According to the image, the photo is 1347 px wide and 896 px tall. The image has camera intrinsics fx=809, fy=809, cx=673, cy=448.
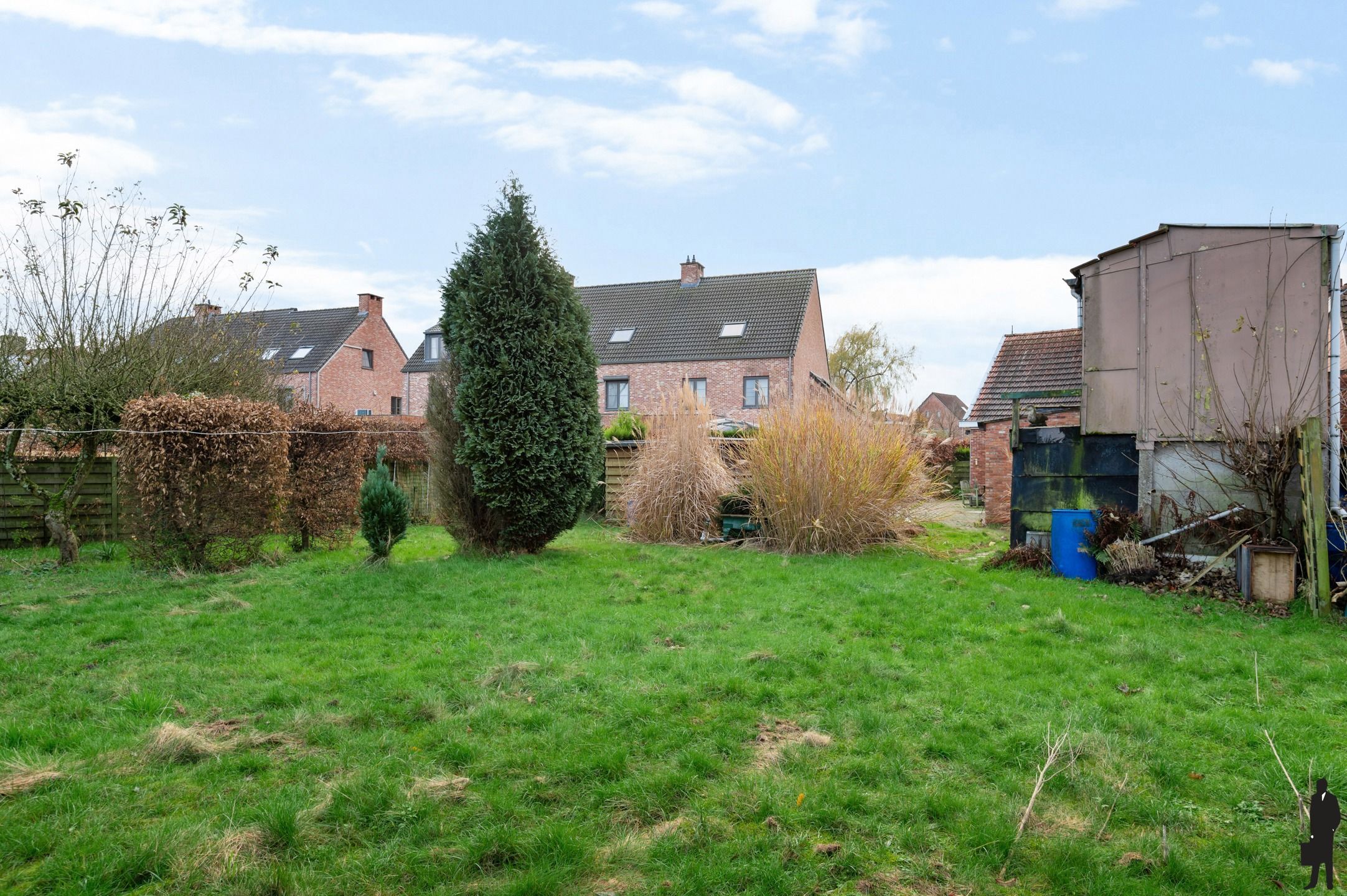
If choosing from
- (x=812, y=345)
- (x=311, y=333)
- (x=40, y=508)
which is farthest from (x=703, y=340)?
(x=40, y=508)

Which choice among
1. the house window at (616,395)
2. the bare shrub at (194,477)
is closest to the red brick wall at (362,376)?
the house window at (616,395)

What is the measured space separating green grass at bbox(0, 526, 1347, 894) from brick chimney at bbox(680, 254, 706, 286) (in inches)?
892

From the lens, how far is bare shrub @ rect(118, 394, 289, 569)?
332 inches

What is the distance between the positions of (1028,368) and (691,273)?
15.4 metres

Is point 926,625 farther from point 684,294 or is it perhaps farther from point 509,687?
point 684,294

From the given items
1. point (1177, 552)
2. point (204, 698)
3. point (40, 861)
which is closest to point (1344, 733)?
point (1177, 552)

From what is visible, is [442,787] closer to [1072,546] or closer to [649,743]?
[649,743]

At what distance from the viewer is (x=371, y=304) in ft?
107

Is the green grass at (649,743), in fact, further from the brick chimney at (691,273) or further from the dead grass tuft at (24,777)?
the brick chimney at (691,273)

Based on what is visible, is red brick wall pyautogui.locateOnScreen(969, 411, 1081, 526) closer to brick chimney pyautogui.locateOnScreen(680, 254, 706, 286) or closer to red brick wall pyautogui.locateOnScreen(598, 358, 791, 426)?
red brick wall pyautogui.locateOnScreen(598, 358, 791, 426)

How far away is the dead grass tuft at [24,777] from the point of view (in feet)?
10.2

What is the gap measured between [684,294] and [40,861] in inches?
1044

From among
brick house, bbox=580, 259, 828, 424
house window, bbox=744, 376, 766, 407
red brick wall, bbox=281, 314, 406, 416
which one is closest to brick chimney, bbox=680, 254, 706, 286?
brick house, bbox=580, 259, 828, 424

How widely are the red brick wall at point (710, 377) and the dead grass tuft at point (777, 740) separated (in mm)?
20230
